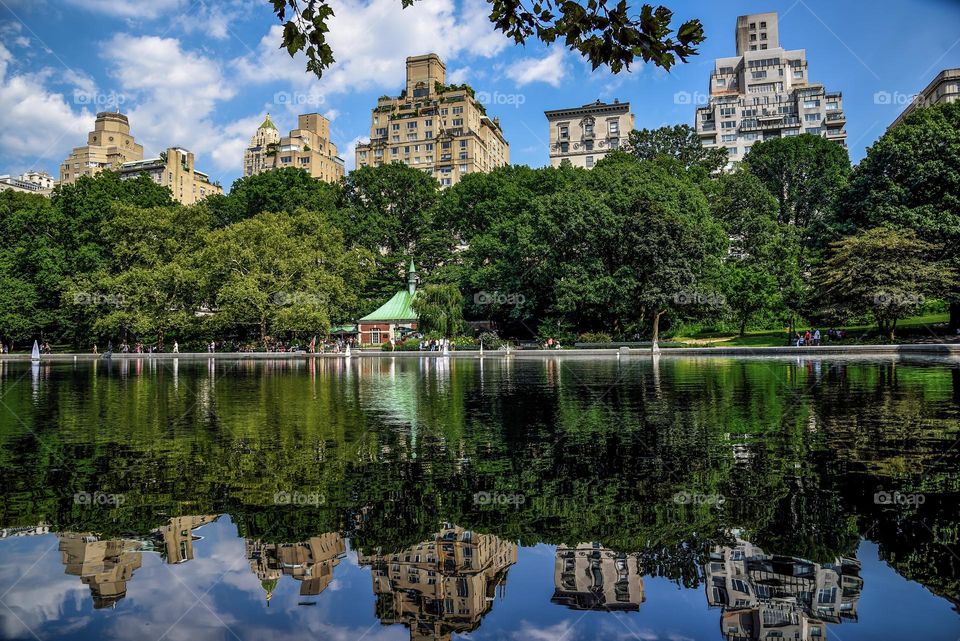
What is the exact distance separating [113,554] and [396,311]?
6540 cm

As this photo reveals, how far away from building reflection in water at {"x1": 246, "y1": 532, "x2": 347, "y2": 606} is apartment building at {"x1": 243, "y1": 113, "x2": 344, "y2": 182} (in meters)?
143

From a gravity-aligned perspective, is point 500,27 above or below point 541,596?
above

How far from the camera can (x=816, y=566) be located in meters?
5.05

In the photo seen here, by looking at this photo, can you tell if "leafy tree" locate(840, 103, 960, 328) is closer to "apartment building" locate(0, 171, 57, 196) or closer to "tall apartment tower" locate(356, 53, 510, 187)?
"tall apartment tower" locate(356, 53, 510, 187)

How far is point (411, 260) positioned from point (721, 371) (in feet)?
167

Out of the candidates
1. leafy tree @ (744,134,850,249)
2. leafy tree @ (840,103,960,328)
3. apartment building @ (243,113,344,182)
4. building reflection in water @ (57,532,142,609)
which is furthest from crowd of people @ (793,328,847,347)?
apartment building @ (243,113,344,182)

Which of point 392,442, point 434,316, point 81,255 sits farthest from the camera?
point 81,255

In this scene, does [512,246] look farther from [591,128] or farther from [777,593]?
[591,128]

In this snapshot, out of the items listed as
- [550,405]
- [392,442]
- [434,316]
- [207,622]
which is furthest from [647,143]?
[207,622]

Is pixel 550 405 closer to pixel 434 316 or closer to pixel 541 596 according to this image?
pixel 541 596

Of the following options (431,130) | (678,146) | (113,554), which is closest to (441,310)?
(678,146)

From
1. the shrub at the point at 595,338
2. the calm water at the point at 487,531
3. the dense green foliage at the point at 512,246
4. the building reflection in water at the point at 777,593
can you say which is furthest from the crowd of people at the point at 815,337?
the building reflection in water at the point at 777,593

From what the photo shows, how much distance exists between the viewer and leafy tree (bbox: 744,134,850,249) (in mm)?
79819

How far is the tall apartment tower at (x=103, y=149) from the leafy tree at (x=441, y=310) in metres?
143
